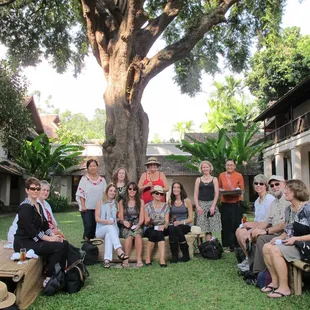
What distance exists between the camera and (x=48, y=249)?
15.1 ft

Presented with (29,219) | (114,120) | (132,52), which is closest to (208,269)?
(29,219)

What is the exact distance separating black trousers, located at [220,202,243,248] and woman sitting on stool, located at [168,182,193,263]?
32.4 inches

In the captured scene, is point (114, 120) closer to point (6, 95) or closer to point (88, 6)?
point (88, 6)

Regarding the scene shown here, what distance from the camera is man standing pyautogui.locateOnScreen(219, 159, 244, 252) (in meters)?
7.13

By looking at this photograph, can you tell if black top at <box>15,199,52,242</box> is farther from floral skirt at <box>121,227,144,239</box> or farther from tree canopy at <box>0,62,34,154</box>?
tree canopy at <box>0,62,34,154</box>

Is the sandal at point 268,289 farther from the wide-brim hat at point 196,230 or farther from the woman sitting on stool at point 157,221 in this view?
the wide-brim hat at point 196,230

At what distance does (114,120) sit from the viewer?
9383 millimetres

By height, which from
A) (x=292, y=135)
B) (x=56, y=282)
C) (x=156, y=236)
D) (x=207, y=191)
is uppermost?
(x=292, y=135)

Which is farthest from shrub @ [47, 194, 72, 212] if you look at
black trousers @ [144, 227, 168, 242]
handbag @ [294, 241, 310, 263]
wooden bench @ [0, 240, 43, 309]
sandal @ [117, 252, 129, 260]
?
handbag @ [294, 241, 310, 263]

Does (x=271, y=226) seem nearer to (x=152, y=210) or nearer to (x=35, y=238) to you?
(x=152, y=210)

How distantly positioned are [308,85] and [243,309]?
15.9 meters

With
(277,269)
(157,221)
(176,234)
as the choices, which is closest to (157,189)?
(157,221)

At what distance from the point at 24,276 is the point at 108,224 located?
7.51ft

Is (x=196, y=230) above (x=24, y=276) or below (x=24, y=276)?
above
